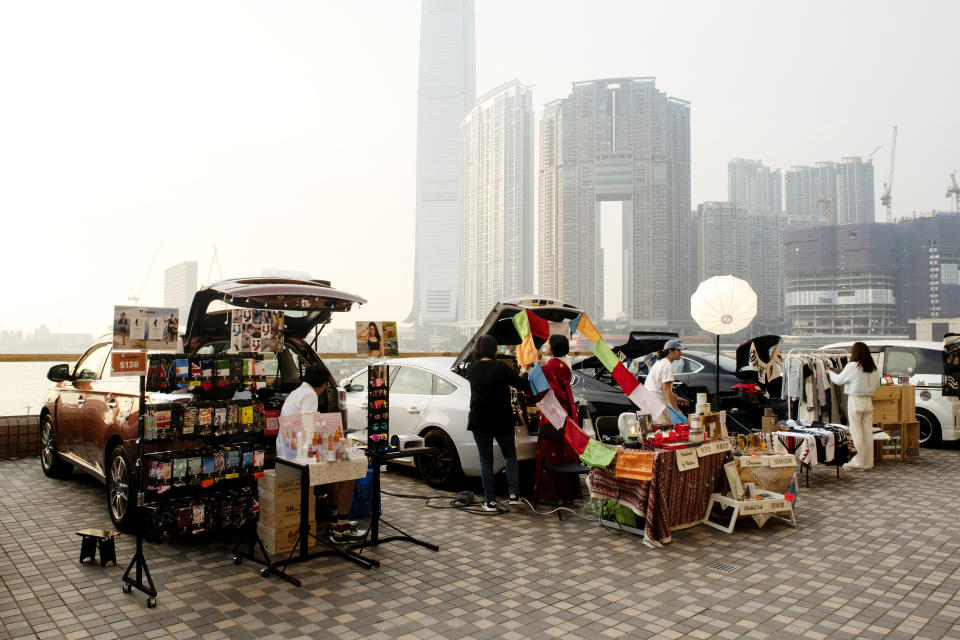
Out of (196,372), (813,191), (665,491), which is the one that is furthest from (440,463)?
(813,191)

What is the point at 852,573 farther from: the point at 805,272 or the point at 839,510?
the point at 805,272

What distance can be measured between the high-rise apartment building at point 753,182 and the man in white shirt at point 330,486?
97477 mm

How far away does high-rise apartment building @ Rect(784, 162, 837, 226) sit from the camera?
85.4 meters

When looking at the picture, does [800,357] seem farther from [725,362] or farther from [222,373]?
[222,373]

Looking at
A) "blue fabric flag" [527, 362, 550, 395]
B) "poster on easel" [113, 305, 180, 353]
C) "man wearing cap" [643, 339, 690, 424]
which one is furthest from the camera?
"man wearing cap" [643, 339, 690, 424]

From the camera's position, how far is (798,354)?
9281mm

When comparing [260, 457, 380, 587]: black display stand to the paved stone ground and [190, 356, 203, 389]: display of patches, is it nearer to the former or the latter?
the paved stone ground

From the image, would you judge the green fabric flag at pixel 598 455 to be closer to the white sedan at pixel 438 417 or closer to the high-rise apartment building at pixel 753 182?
the white sedan at pixel 438 417

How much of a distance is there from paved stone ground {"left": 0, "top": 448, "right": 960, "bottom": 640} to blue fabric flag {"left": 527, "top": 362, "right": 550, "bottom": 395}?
1.24 m

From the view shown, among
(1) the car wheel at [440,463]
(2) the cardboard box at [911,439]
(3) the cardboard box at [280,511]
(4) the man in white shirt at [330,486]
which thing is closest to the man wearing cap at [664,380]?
(1) the car wheel at [440,463]

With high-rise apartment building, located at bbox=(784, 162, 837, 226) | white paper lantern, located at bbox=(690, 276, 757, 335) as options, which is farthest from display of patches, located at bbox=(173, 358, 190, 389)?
high-rise apartment building, located at bbox=(784, 162, 837, 226)

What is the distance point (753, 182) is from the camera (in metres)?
94.2

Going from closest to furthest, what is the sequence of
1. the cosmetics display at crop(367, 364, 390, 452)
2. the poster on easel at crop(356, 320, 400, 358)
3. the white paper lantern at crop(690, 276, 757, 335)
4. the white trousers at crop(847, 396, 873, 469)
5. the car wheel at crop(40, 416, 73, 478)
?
1. the cosmetics display at crop(367, 364, 390, 452)
2. the poster on easel at crop(356, 320, 400, 358)
3. the car wheel at crop(40, 416, 73, 478)
4. the white trousers at crop(847, 396, 873, 469)
5. the white paper lantern at crop(690, 276, 757, 335)

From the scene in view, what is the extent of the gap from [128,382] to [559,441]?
4.12 m
